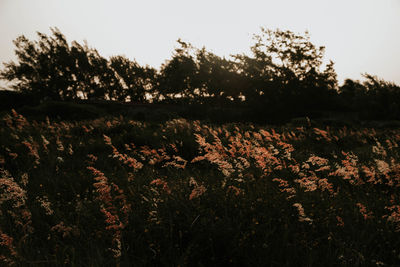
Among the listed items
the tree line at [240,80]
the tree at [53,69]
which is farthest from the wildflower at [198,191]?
the tree at [53,69]

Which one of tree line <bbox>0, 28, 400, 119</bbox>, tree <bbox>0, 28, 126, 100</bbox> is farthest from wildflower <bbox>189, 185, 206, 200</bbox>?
tree <bbox>0, 28, 126, 100</bbox>

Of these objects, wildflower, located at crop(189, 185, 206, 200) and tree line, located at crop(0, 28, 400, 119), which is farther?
tree line, located at crop(0, 28, 400, 119)

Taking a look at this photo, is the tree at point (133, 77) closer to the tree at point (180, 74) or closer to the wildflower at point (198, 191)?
the tree at point (180, 74)

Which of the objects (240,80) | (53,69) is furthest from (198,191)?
(53,69)

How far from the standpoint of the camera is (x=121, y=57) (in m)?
39.3

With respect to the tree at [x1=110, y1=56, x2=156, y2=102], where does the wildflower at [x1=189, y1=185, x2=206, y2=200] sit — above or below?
below

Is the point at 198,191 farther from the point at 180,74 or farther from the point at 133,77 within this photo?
the point at 133,77

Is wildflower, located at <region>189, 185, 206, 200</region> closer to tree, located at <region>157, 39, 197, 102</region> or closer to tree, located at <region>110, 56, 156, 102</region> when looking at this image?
tree, located at <region>157, 39, 197, 102</region>

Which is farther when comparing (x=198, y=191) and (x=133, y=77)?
(x=133, y=77)

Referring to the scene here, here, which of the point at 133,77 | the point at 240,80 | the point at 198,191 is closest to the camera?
the point at 198,191

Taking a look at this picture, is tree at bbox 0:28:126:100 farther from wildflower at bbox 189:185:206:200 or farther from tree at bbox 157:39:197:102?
wildflower at bbox 189:185:206:200

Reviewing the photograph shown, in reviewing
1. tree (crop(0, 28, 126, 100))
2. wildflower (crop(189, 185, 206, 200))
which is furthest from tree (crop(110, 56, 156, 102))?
wildflower (crop(189, 185, 206, 200))

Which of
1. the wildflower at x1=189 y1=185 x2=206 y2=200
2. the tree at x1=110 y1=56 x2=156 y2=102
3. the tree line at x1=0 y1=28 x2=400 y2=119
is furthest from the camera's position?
the tree at x1=110 y1=56 x2=156 y2=102

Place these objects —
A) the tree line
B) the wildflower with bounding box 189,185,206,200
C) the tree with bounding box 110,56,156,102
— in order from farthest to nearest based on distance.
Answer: the tree with bounding box 110,56,156,102
the tree line
the wildflower with bounding box 189,185,206,200
